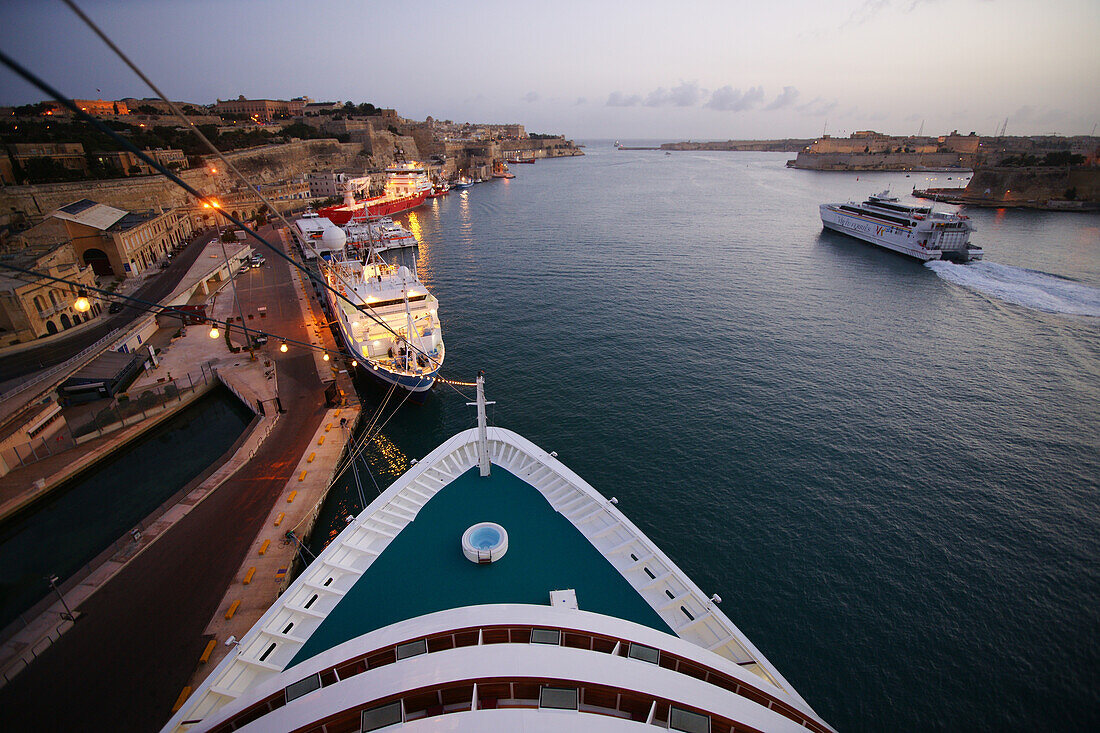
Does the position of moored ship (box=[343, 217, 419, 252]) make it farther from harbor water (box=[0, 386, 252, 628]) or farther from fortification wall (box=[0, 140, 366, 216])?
harbor water (box=[0, 386, 252, 628])

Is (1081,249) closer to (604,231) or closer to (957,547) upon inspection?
(604,231)

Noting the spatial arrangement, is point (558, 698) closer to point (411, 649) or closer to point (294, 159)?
point (411, 649)

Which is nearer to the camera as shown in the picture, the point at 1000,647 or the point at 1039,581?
the point at 1000,647

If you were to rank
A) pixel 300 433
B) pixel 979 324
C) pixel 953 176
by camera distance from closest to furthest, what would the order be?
pixel 300 433 < pixel 979 324 < pixel 953 176

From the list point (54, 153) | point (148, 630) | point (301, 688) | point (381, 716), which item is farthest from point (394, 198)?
point (381, 716)

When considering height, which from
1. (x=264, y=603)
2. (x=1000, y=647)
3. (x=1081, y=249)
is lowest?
(x=1000, y=647)

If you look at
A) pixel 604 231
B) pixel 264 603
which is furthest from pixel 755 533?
pixel 604 231

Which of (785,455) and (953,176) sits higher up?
(953,176)

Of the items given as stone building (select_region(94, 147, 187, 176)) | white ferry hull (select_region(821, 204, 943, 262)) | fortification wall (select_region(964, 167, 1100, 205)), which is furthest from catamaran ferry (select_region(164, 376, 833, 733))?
fortification wall (select_region(964, 167, 1100, 205))
